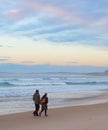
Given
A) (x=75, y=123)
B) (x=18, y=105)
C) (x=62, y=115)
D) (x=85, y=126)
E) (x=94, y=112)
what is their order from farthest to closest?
1. (x=18, y=105)
2. (x=94, y=112)
3. (x=62, y=115)
4. (x=75, y=123)
5. (x=85, y=126)

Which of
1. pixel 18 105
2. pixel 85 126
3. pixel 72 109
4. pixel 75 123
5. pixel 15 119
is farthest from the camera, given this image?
pixel 18 105

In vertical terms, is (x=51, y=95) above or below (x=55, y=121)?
above

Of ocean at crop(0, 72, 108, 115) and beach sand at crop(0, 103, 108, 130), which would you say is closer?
beach sand at crop(0, 103, 108, 130)

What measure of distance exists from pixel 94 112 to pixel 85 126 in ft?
17.4

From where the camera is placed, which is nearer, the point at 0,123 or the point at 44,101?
the point at 0,123

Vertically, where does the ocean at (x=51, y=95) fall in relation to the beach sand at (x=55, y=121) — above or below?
above

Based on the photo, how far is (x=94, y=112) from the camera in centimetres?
1948

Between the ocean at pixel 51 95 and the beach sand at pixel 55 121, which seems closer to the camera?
the beach sand at pixel 55 121

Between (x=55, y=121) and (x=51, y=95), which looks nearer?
(x=55, y=121)

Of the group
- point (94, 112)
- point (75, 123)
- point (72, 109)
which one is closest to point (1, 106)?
point (72, 109)

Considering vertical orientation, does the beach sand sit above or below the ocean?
below

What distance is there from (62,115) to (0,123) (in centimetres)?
409

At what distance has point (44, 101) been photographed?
1731 centimetres

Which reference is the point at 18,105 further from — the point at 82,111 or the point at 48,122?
the point at 48,122
